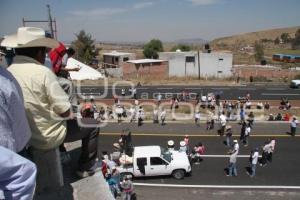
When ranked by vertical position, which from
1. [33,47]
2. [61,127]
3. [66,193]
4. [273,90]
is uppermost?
[33,47]

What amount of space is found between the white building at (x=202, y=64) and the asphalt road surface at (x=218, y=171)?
34.8 meters

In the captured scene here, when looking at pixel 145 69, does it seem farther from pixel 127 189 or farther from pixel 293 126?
pixel 127 189

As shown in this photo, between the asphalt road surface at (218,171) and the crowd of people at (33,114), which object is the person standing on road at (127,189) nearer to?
the asphalt road surface at (218,171)

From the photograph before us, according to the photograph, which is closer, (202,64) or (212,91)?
(212,91)

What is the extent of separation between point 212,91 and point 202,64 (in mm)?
16177

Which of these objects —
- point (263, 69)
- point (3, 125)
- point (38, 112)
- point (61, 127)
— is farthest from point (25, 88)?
point (263, 69)

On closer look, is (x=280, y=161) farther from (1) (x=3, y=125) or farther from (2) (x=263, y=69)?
(2) (x=263, y=69)

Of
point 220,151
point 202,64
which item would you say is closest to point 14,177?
point 220,151

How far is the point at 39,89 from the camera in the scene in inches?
152

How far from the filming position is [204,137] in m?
21.6

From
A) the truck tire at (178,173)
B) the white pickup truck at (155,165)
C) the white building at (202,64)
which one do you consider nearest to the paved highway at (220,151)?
the truck tire at (178,173)

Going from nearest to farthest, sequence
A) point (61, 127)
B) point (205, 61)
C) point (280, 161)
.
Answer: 1. point (61, 127)
2. point (280, 161)
3. point (205, 61)

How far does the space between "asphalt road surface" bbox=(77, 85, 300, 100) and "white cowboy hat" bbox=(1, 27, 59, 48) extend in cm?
3260

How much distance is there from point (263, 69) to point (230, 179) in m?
47.3
